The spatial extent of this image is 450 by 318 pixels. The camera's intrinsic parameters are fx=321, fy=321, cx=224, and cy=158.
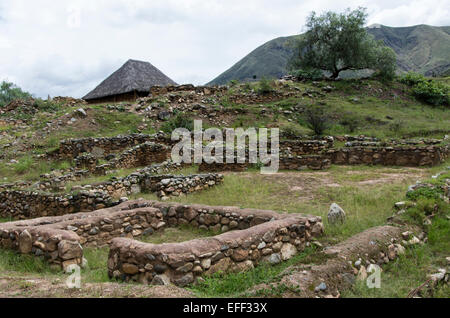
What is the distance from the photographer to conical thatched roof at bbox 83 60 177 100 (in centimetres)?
2261

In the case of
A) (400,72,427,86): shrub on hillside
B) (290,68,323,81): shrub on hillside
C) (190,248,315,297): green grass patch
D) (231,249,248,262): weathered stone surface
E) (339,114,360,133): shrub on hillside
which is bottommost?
(190,248,315,297): green grass patch

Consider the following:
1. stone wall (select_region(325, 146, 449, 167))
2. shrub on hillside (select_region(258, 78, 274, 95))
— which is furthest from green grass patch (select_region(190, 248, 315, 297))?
shrub on hillside (select_region(258, 78, 274, 95))

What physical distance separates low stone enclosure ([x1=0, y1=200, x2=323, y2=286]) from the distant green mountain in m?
56.6

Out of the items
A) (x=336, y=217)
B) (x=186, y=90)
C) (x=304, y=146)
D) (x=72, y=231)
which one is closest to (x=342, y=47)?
(x=186, y=90)

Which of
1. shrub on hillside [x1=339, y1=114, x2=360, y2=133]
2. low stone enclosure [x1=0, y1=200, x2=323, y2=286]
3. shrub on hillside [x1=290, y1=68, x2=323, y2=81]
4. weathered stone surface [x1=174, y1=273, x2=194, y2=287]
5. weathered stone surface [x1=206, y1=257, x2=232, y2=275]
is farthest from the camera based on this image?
shrub on hillside [x1=290, y1=68, x2=323, y2=81]

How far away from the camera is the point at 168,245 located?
149 inches

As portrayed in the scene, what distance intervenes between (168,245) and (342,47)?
23.6 meters

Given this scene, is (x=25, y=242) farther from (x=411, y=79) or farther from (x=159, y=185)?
(x=411, y=79)

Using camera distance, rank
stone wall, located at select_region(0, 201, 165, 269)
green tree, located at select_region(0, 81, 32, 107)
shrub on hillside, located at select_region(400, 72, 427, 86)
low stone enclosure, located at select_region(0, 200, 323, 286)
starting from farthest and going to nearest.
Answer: green tree, located at select_region(0, 81, 32, 107) → shrub on hillside, located at select_region(400, 72, 427, 86) → stone wall, located at select_region(0, 201, 165, 269) → low stone enclosure, located at select_region(0, 200, 323, 286)

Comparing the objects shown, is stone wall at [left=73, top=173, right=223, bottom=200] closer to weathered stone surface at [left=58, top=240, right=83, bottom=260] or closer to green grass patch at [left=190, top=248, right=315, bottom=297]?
weathered stone surface at [left=58, top=240, right=83, bottom=260]

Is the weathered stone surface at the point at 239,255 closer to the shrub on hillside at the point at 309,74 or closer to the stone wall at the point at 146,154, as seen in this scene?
the stone wall at the point at 146,154

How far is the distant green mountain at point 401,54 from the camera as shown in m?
69.3

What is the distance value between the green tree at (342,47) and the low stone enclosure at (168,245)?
70.2 feet

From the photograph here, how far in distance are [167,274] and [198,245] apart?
1.58ft
